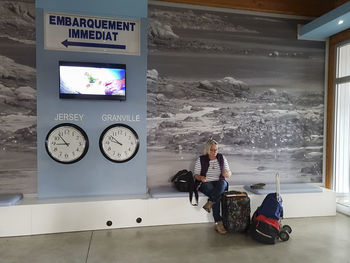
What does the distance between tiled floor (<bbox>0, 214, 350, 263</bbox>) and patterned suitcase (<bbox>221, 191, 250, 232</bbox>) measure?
126 mm

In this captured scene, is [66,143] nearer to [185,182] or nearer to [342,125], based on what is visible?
[185,182]

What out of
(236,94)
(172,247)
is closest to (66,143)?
(172,247)

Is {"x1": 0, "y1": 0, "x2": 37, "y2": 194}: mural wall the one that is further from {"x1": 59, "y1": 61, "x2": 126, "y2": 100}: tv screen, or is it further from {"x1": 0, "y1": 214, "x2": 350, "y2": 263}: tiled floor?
{"x1": 0, "y1": 214, "x2": 350, "y2": 263}: tiled floor

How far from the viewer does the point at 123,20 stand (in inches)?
157

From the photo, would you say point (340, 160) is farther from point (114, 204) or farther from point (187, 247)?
point (114, 204)

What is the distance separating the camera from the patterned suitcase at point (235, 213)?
3.59 m

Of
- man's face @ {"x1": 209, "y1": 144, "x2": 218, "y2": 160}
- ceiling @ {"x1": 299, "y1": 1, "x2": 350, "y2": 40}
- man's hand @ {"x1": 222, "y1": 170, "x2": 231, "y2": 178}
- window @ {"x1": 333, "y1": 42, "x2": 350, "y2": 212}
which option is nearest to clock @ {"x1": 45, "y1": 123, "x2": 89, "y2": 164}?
man's face @ {"x1": 209, "y1": 144, "x2": 218, "y2": 160}

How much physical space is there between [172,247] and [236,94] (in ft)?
8.49

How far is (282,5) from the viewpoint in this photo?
471 cm

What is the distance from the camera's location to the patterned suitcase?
141 inches

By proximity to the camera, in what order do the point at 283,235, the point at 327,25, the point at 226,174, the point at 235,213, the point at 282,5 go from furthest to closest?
the point at 282,5 → the point at 327,25 → the point at 226,174 → the point at 235,213 → the point at 283,235

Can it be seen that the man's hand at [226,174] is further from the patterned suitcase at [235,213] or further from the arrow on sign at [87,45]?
the arrow on sign at [87,45]

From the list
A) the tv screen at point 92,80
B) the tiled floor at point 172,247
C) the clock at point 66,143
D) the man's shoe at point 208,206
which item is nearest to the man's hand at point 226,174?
the man's shoe at point 208,206

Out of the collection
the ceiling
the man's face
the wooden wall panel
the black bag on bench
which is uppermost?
the wooden wall panel
